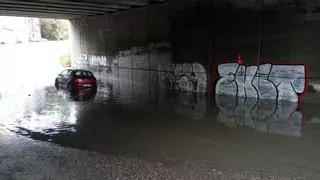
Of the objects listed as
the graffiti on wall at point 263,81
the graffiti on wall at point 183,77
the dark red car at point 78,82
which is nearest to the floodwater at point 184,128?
the graffiti on wall at point 263,81

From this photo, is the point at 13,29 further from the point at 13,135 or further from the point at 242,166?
the point at 242,166

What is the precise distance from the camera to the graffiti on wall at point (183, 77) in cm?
2131

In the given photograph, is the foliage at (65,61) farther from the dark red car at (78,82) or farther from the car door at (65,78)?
the dark red car at (78,82)

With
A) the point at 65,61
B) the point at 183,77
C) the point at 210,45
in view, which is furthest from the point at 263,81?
the point at 65,61

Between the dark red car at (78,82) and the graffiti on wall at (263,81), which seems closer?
the graffiti on wall at (263,81)

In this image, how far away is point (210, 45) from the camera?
67.4ft

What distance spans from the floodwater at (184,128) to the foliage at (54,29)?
62.3m

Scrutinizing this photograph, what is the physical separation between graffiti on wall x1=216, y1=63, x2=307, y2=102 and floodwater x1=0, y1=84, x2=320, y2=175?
2.81ft

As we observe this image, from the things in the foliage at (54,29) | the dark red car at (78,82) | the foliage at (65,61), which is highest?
the foliage at (54,29)

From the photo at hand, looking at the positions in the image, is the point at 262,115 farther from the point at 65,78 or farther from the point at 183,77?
the point at 65,78

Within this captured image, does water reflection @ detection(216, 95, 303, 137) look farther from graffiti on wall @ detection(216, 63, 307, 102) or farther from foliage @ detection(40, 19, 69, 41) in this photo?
foliage @ detection(40, 19, 69, 41)

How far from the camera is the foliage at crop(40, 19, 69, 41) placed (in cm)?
7906

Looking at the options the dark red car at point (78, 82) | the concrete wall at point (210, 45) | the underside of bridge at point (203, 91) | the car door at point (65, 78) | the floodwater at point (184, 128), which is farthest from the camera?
the car door at point (65, 78)

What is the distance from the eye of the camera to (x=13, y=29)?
76.1 metres
